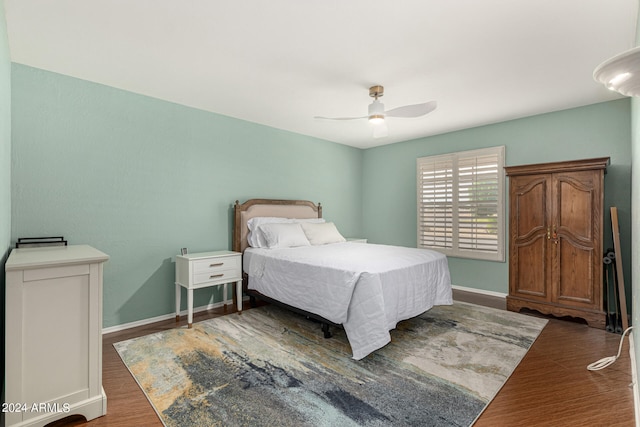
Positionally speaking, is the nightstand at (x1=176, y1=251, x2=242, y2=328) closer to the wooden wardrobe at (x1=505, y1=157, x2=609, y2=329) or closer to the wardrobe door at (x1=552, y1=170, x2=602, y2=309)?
the wooden wardrobe at (x1=505, y1=157, x2=609, y2=329)

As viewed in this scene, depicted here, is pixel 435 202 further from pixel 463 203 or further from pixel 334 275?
pixel 334 275

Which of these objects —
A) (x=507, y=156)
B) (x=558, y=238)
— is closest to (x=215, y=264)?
(x=558, y=238)

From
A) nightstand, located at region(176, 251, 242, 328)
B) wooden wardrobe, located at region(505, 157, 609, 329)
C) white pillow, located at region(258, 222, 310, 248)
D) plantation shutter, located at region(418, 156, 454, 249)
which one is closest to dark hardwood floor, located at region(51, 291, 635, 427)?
wooden wardrobe, located at region(505, 157, 609, 329)

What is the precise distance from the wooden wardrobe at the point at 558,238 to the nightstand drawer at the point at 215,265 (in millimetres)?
3374

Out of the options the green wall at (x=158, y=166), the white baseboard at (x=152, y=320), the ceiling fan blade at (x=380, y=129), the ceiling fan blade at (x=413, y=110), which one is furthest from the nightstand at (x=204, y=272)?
the ceiling fan blade at (x=413, y=110)

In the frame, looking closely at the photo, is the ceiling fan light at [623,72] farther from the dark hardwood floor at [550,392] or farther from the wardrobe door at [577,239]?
the wardrobe door at [577,239]

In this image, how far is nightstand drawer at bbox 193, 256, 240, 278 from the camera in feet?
10.7

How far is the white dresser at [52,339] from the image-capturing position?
1.60 metres

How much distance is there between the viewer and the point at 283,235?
3979 mm

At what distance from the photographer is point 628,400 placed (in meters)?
1.97

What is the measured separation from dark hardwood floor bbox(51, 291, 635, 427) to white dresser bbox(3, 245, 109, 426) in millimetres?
145

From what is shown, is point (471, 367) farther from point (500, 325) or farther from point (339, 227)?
point (339, 227)

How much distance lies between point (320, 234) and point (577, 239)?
9.77ft

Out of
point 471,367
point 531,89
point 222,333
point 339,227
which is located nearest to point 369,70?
point 531,89
